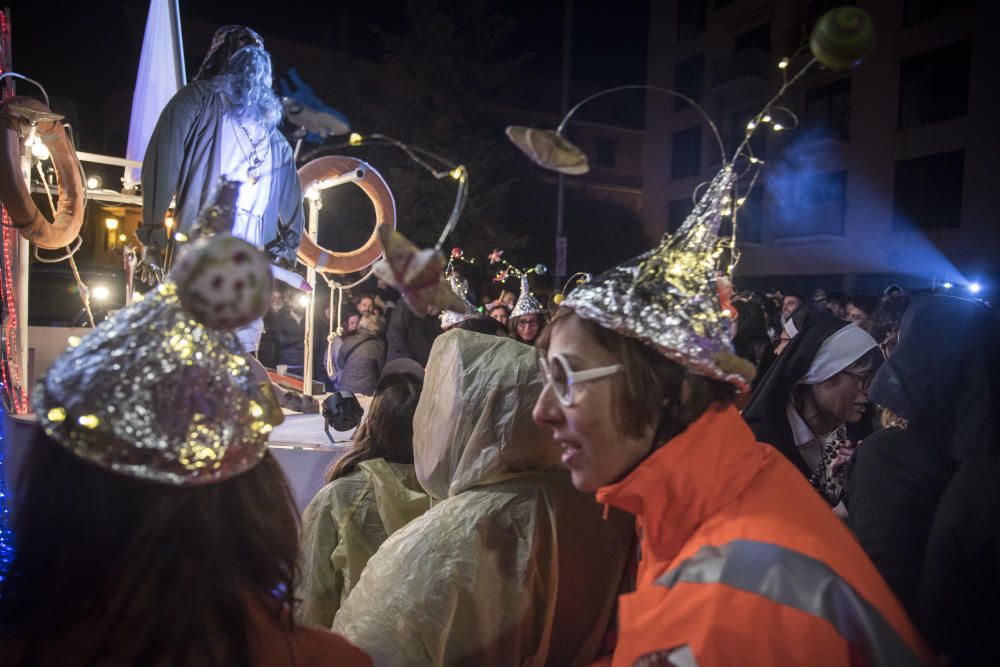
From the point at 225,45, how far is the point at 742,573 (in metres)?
3.04

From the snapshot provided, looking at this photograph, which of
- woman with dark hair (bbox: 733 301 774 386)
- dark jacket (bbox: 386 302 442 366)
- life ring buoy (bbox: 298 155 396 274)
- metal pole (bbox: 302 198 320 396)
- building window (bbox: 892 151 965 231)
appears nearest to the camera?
life ring buoy (bbox: 298 155 396 274)

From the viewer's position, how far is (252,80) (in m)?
3.01

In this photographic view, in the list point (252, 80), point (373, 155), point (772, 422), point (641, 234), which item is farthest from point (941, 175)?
point (252, 80)

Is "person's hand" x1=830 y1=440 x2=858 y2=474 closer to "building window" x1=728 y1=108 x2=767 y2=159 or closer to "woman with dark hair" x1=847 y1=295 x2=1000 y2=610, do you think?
"woman with dark hair" x1=847 y1=295 x2=1000 y2=610

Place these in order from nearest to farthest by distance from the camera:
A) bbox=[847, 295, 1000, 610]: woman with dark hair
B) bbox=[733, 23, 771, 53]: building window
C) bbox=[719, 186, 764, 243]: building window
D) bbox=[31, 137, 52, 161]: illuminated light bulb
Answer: bbox=[847, 295, 1000, 610]: woman with dark hair < bbox=[31, 137, 52, 161]: illuminated light bulb < bbox=[733, 23, 771, 53]: building window < bbox=[719, 186, 764, 243]: building window

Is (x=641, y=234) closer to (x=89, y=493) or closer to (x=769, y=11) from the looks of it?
(x=769, y=11)

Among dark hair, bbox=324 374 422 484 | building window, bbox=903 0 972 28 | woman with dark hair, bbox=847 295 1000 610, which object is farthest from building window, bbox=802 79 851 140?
dark hair, bbox=324 374 422 484

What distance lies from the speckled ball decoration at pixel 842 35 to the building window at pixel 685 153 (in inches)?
1000

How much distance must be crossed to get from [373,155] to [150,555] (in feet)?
60.5

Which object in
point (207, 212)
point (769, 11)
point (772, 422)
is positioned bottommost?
point (772, 422)

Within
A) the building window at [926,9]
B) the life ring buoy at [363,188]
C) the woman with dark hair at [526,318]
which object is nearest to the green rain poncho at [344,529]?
the life ring buoy at [363,188]

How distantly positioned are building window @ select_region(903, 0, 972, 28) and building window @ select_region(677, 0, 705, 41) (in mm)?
6946

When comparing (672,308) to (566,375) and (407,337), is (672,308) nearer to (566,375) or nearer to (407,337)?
(566,375)

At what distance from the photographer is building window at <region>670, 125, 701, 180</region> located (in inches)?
1006
